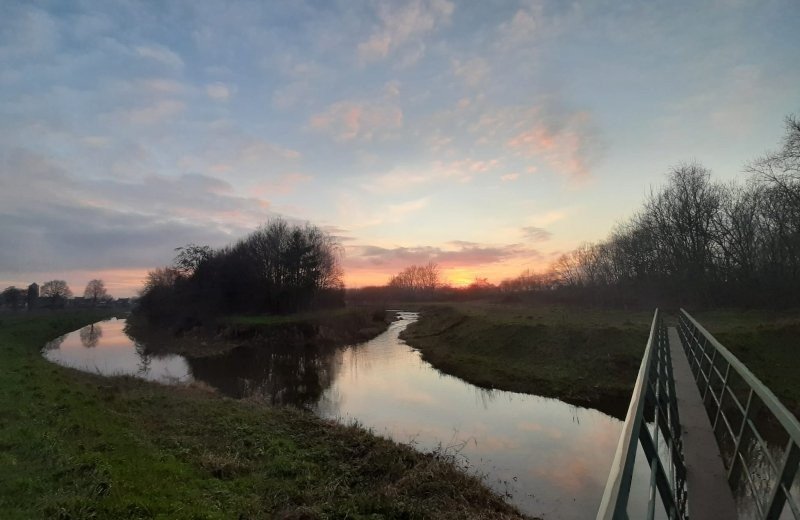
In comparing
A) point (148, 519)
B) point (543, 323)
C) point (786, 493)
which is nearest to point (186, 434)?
point (148, 519)

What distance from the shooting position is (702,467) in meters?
5.50

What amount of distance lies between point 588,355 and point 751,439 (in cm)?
1079

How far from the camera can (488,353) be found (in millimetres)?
28438

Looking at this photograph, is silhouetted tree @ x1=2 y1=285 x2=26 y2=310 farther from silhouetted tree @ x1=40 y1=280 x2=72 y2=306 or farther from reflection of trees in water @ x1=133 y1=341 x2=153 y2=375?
reflection of trees in water @ x1=133 y1=341 x2=153 y2=375

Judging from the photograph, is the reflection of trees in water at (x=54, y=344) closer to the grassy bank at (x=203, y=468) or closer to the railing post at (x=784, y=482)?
the grassy bank at (x=203, y=468)

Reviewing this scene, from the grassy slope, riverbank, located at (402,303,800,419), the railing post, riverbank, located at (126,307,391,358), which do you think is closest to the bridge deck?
the railing post

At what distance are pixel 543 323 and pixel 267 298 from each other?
38.0m

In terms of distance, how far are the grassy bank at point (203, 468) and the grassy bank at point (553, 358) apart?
10.9 m

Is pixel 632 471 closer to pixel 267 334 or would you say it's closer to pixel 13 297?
pixel 267 334

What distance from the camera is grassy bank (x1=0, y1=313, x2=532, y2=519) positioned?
720 centimetres

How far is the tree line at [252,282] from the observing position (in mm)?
56219

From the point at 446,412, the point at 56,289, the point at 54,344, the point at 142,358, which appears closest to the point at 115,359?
the point at 142,358

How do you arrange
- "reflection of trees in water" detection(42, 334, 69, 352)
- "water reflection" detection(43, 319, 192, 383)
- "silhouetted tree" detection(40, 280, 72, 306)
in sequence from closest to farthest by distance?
"water reflection" detection(43, 319, 192, 383) < "reflection of trees in water" detection(42, 334, 69, 352) < "silhouetted tree" detection(40, 280, 72, 306)

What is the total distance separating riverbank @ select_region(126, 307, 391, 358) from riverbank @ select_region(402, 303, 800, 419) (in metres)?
12.8
